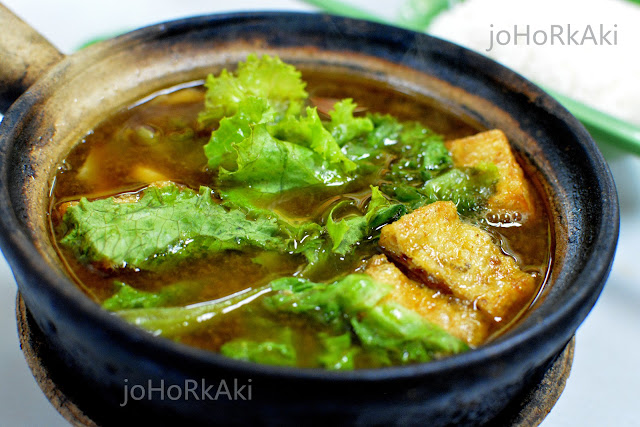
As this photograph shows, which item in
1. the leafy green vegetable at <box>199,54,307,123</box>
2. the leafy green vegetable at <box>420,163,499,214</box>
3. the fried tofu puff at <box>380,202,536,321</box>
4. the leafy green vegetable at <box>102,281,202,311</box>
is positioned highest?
the leafy green vegetable at <box>199,54,307,123</box>

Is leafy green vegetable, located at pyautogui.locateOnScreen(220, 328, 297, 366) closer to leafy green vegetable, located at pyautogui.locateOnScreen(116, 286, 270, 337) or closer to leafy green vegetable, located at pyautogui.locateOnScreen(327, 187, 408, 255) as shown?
leafy green vegetable, located at pyautogui.locateOnScreen(116, 286, 270, 337)

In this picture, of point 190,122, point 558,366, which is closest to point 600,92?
point 558,366

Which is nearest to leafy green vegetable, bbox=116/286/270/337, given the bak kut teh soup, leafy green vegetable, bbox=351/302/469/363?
the bak kut teh soup

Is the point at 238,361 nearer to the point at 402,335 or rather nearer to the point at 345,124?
the point at 402,335

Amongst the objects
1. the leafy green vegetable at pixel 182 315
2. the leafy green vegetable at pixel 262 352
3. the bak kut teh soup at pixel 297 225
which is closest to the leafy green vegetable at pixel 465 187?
the bak kut teh soup at pixel 297 225

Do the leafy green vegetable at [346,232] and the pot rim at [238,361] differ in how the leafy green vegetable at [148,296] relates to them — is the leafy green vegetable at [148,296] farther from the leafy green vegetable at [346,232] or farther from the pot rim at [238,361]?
the leafy green vegetable at [346,232]

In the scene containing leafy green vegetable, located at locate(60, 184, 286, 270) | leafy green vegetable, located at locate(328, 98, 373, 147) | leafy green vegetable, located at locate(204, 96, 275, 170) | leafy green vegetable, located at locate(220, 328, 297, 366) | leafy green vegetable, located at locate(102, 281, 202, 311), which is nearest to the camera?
leafy green vegetable, located at locate(220, 328, 297, 366)
